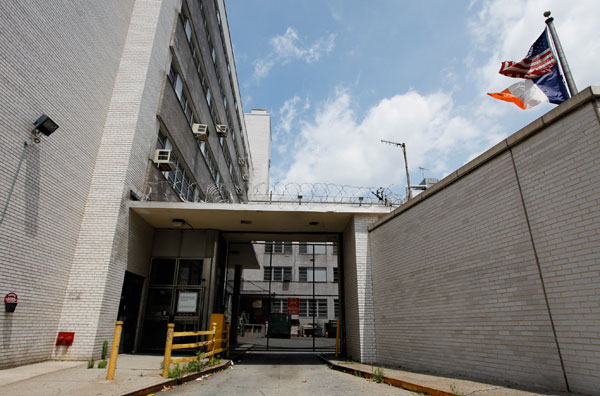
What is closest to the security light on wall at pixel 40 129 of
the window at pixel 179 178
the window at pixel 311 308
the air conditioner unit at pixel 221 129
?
the window at pixel 179 178

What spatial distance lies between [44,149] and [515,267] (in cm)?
1110

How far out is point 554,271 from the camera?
5844mm

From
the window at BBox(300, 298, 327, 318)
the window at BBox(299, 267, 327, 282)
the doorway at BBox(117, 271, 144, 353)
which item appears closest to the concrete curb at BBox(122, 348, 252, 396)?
the doorway at BBox(117, 271, 144, 353)

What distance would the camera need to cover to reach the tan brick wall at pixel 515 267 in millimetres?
5453

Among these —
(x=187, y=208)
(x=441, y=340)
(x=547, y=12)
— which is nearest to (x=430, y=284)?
(x=441, y=340)

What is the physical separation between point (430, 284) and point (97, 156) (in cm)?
1089

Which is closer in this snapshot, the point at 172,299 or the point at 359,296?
the point at 359,296

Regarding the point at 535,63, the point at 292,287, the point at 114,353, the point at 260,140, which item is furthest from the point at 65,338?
the point at 260,140

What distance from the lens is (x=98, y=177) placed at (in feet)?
37.6

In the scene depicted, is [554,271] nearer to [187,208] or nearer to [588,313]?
[588,313]

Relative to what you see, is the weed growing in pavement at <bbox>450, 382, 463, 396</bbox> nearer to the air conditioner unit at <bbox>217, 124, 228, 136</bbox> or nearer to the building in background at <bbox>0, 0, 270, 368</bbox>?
the building in background at <bbox>0, 0, 270, 368</bbox>

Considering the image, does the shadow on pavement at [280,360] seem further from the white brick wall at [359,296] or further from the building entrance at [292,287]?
the building entrance at [292,287]

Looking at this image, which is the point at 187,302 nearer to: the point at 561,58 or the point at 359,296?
the point at 359,296

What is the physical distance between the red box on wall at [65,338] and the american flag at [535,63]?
43.1 feet
